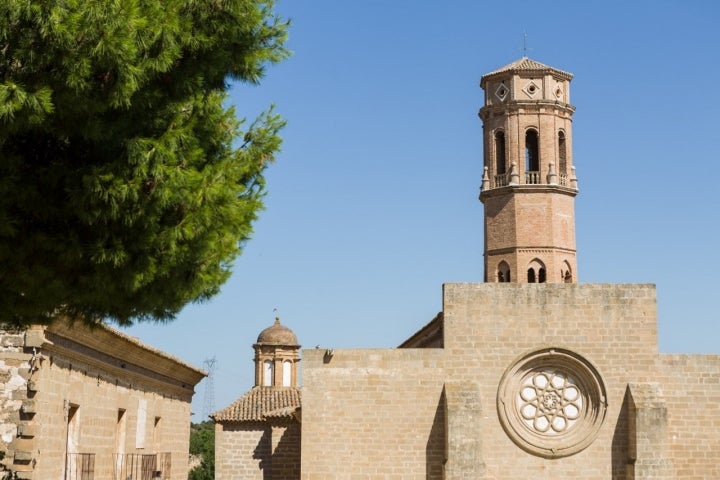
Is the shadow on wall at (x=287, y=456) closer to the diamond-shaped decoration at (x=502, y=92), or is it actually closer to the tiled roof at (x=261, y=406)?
the tiled roof at (x=261, y=406)

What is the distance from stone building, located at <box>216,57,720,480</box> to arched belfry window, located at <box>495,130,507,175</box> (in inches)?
585

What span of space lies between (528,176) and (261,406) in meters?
12.1

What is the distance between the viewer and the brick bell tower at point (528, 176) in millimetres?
36375

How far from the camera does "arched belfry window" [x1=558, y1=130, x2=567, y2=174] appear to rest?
3741 centimetres

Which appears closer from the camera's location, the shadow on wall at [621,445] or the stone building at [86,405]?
the stone building at [86,405]

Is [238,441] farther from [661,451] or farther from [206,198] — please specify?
[206,198]

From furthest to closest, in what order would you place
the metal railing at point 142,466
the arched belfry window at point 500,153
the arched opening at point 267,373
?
the arched opening at point 267,373, the arched belfry window at point 500,153, the metal railing at point 142,466

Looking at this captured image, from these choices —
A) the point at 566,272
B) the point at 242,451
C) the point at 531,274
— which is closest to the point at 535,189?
the point at 531,274

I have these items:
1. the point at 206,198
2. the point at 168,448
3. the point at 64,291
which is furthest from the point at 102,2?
the point at 168,448

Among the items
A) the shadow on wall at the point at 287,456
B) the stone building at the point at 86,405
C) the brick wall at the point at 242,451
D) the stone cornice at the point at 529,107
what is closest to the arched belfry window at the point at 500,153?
the stone cornice at the point at 529,107

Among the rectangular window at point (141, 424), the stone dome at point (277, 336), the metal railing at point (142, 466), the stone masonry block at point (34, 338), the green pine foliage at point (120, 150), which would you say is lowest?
the metal railing at point (142, 466)

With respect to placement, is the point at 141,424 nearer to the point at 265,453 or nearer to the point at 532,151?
the point at 265,453

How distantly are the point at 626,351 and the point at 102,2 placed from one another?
17.3 m

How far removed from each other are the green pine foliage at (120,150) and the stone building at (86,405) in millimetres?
907
